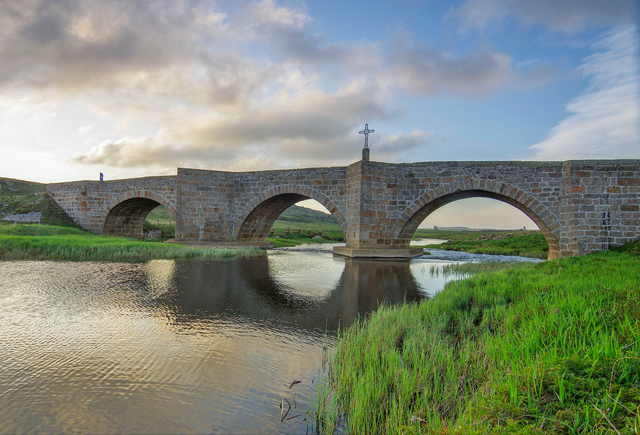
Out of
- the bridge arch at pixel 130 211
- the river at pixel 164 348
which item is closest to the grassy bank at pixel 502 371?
the river at pixel 164 348

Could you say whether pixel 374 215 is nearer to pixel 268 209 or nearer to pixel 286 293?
pixel 268 209

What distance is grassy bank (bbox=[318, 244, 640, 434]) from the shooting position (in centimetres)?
205

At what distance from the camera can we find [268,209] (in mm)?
21812

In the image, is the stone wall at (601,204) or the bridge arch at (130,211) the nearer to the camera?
the stone wall at (601,204)

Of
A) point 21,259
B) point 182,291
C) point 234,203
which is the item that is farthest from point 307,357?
point 234,203

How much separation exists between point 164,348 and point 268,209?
17.8 metres

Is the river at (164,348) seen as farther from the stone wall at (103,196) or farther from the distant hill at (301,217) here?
the distant hill at (301,217)

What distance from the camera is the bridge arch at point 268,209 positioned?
59.5 feet

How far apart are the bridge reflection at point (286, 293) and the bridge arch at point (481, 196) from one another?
5.11 m

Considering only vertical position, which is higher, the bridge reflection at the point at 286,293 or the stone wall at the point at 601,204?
the stone wall at the point at 601,204

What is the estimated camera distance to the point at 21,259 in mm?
12156

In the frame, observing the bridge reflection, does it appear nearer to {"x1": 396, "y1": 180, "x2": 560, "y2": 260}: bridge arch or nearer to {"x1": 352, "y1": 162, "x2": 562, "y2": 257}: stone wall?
{"x1": 352, "y1": 162, "x2": 562, "y2": 257}: stone wall

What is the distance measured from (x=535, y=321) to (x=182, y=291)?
6928mm

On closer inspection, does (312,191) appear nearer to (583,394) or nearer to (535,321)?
(535,321)
